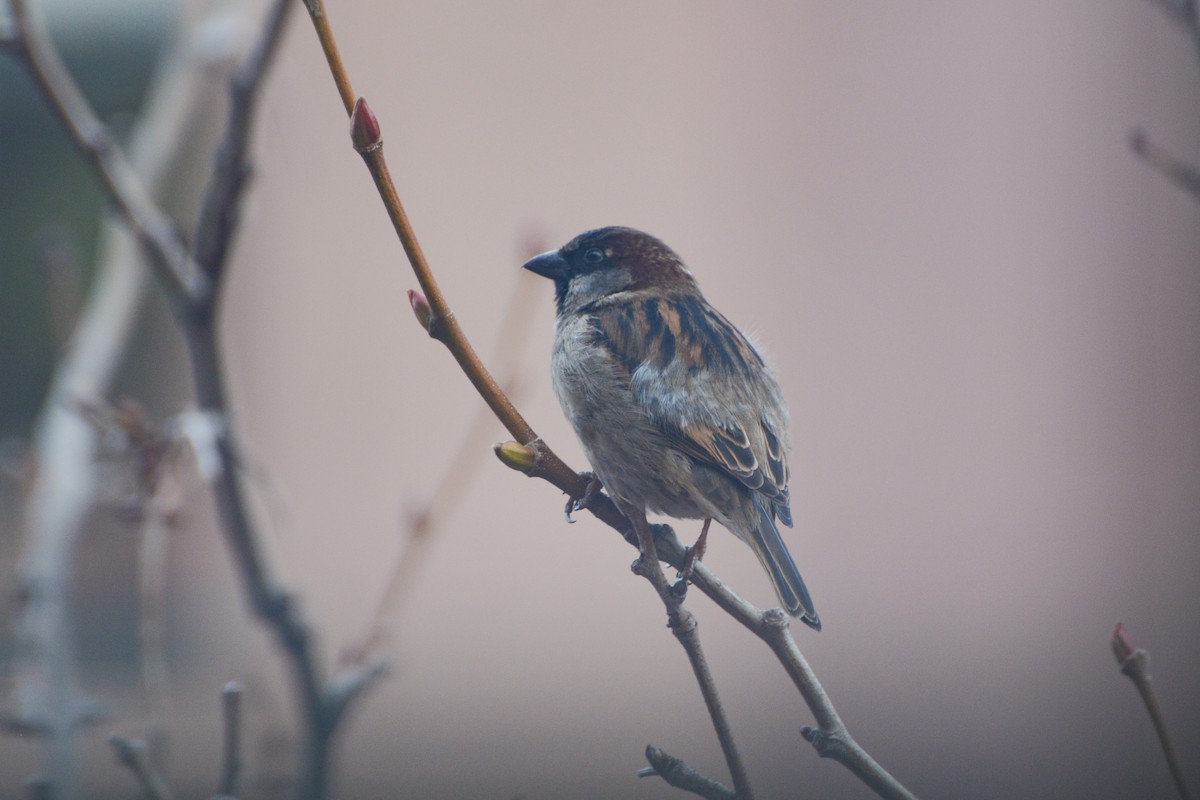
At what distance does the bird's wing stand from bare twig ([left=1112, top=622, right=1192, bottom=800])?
2.58 feet

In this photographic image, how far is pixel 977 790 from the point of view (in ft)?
6.18

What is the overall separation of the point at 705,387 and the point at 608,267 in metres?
0.33

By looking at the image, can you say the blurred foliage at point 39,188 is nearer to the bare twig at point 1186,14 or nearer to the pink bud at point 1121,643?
the bare twig at point 1186,14

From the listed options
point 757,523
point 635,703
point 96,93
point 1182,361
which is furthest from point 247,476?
point 1182,361

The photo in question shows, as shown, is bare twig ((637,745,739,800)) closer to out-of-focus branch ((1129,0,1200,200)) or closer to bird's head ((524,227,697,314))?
out-of-focus branch ((1129,0,1200,200))

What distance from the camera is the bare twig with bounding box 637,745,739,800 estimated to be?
950 mm

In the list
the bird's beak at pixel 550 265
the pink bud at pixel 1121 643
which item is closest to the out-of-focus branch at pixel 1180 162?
the pink bud at pixel 1121 643

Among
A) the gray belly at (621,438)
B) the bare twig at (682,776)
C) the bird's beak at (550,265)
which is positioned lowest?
the bare twig at (682,776)

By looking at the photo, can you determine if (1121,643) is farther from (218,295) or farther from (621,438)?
(218,295)

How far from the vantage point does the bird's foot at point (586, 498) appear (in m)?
1.17

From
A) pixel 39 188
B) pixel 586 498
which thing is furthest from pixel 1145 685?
pixel 39 188

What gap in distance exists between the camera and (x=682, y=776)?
961 mm

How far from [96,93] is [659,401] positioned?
4.85 meters

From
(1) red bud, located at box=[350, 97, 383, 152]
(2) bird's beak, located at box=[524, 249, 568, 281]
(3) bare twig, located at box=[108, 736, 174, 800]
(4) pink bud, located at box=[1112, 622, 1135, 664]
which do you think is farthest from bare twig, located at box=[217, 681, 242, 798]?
(2) bird's beak, located at box=[524, 249, 568, 281]
